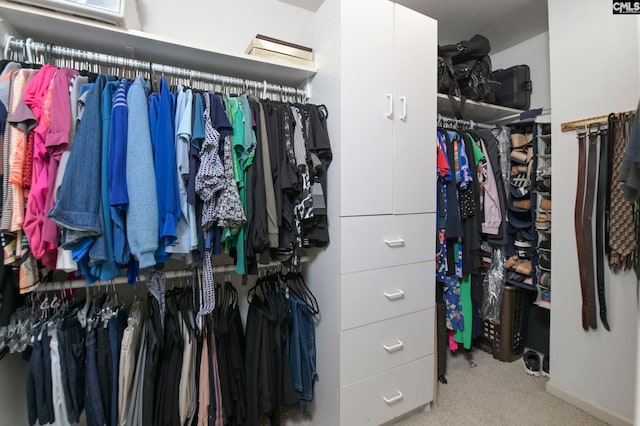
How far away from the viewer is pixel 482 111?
7.42ft

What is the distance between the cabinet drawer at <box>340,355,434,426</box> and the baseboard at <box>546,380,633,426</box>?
2.68 ft

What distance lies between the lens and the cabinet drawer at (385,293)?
136cm

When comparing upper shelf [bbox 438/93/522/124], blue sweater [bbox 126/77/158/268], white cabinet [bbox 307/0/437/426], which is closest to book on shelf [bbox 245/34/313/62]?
white cabinet [bbox 307/0/437/426]

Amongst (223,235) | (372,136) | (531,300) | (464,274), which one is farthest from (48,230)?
(531,300)

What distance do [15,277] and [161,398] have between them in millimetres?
731

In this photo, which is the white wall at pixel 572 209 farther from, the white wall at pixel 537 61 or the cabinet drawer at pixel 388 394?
the cabinet drawer at pixel 388 394

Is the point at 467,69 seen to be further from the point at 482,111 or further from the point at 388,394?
the point at 388,394

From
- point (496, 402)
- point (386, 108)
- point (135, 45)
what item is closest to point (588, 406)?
point (496, 402)

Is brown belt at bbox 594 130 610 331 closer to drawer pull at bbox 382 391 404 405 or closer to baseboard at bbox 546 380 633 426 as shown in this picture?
baseboard at bbox 546 380 633 426

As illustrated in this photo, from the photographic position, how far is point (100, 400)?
3.55 feet

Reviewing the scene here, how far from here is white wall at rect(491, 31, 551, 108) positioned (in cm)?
223

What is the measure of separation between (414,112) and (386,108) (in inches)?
7.9

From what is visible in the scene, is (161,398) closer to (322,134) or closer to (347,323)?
(347,323)

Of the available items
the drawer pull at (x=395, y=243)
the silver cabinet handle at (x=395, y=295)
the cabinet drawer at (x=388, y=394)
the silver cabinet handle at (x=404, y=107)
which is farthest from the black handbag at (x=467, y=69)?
the cabinet drawer at (x=388, y=394)
